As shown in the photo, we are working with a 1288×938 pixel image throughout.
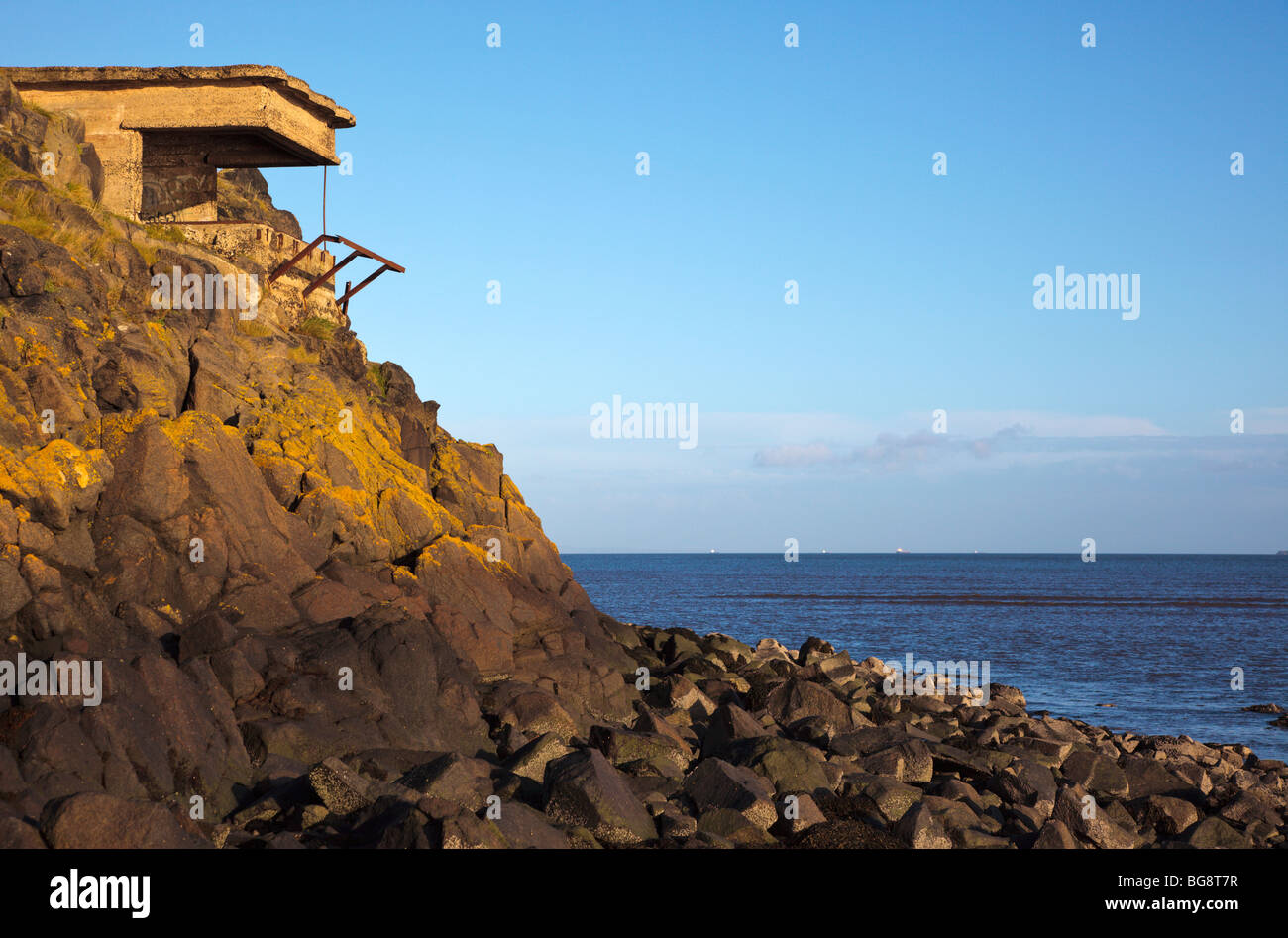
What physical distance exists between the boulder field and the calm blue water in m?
8.93

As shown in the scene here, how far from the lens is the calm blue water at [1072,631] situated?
120 ft

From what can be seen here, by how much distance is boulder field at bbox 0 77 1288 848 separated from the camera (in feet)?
46.1

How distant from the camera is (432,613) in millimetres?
22266

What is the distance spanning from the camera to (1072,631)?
2525 inches

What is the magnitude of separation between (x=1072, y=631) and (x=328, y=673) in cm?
5525

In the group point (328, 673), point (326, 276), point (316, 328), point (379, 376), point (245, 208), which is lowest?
point (328, 673)

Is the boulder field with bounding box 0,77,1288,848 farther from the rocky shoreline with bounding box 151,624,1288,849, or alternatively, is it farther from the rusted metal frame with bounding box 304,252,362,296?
the rusted metal frame with bounding box 304,252,362,296

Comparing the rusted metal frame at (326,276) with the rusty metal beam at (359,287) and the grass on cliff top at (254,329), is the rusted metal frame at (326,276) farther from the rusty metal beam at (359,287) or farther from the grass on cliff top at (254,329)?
the grass on cliff top at (254,329)

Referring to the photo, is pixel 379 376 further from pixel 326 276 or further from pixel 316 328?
pixel 326 276

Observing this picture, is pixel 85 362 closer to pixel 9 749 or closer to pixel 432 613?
pixel 432 613

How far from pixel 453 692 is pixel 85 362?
30.2 feet

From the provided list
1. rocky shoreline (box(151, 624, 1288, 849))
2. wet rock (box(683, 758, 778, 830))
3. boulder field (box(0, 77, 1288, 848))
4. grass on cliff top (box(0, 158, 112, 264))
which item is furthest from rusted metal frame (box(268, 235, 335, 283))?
wet rock (box(683, 758, 778, 830))

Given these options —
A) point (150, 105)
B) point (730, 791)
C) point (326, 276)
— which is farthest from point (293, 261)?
point (730, 791)

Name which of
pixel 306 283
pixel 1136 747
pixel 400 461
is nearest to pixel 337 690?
pixel 400 461
